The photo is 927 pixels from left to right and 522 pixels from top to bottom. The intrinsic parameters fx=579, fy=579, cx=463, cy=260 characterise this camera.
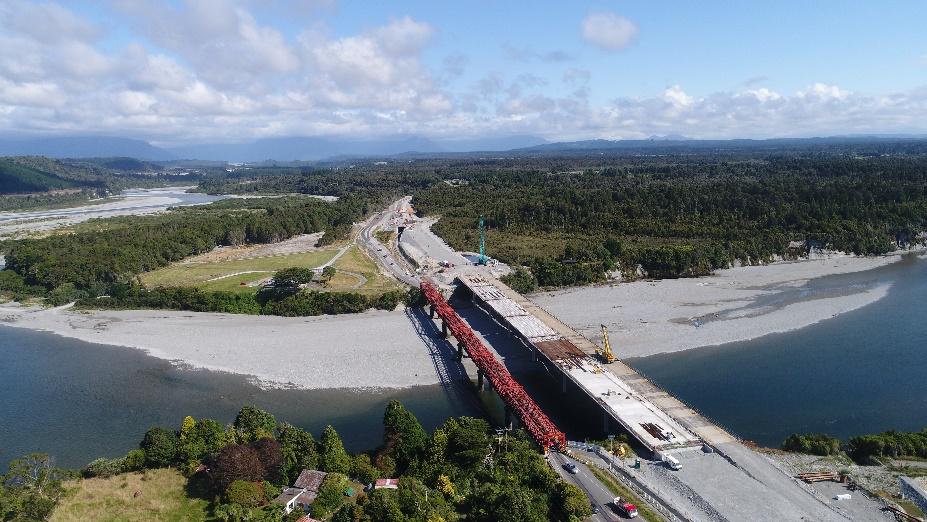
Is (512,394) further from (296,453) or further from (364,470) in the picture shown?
(296,453)

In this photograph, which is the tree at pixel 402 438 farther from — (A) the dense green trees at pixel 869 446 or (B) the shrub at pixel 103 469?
(A) the dense green trees at pixel 869 446

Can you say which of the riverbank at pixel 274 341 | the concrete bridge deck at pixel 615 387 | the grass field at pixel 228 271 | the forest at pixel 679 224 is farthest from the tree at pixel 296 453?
the forest at pixel 679 224

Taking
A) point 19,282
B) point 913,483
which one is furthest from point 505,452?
point 19,282

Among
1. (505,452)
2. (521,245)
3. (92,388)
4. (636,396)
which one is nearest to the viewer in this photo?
(505,452)

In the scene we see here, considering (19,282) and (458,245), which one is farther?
(458,245)

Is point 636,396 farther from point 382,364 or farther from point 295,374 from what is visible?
point 295,374

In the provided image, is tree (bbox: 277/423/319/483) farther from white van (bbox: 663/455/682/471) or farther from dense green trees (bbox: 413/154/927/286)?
dense green trees (bbox: 413/154/927/286)
